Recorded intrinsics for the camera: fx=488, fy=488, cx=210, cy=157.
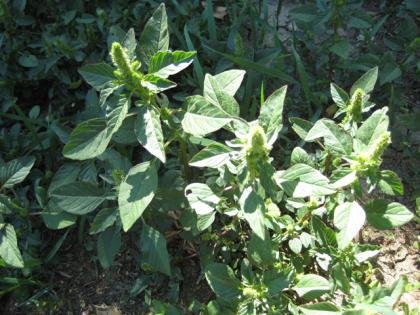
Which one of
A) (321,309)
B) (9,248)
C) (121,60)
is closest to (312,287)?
(321,309)

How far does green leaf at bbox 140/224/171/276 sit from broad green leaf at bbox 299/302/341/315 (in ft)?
1.75

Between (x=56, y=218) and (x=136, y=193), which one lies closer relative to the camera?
(x=136, y=193)

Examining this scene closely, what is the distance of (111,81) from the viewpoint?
1685mm

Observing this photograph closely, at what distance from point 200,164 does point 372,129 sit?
610mm

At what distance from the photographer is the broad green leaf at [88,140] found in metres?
1.63

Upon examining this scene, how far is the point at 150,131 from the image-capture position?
1.61 metres

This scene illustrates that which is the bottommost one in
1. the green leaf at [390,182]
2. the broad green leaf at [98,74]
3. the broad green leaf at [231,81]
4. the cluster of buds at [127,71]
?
the green leaf at [390,182]

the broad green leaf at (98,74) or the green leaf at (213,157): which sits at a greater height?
the broad green leaf at (98,74)

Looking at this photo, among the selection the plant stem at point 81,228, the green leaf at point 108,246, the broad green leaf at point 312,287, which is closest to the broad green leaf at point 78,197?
the green leaf at point 108,246

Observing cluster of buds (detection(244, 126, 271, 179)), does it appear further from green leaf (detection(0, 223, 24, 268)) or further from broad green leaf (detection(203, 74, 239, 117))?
green leaf (detection(0, 223, 24, 268))

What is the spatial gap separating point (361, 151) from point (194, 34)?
1242 millimetres

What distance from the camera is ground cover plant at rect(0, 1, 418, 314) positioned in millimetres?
1646

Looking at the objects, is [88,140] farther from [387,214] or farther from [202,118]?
[387,214]

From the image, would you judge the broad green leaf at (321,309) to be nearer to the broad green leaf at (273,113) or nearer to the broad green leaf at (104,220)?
the broad green leaf at (273,113)
